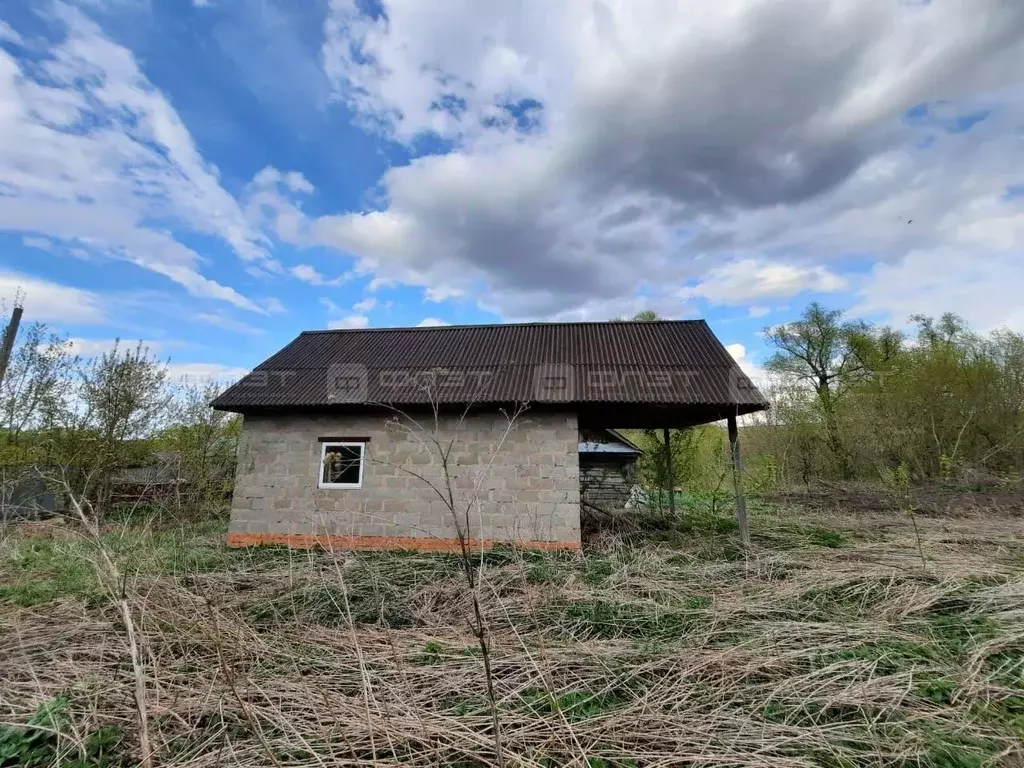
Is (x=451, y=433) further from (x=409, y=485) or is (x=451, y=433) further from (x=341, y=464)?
(x=341, y=464)

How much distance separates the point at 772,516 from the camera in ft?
38.3

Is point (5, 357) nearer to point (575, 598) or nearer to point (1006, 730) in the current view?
point (575, 598)

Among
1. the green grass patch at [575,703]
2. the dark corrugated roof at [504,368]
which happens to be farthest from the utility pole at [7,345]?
the green grass patch at [575,703]

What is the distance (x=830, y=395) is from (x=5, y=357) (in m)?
27.5

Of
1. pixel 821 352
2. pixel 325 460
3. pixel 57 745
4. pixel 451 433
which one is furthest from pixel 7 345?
pixel 821 352

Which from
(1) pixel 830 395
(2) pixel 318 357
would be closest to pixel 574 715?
(2) pixel 318 357

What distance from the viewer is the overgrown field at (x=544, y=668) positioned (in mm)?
2707

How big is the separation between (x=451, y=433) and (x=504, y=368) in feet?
5.73

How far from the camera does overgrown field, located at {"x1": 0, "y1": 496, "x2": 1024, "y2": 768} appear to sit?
271 centimetres

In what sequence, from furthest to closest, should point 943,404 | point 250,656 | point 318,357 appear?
point 943,404 < point 318,357 < point 250,656

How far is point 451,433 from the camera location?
29.0 ft

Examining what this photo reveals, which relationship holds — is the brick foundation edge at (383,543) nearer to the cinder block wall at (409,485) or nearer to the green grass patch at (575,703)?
the cinder block wall at (409,485)

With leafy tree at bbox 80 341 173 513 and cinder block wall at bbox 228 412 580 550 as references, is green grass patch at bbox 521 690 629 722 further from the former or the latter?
leafy tree at bbox 80 341 173 513

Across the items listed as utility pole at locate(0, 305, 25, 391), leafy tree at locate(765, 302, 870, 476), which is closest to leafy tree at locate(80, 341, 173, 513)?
utility pole at locate(0, 305, 25, 391)
